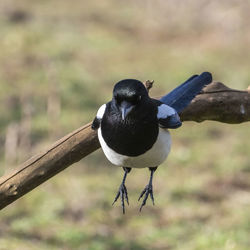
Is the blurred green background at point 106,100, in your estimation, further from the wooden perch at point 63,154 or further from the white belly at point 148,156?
the white belly at point 148,156

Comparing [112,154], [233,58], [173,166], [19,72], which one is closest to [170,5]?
[233,58]

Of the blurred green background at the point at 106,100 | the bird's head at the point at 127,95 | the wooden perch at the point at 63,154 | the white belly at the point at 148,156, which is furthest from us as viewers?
the blurred green background at the point at 106,100

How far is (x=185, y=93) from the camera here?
287cm

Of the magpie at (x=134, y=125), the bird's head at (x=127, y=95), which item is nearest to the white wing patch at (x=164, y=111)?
the magpie at (x=134, y=125)

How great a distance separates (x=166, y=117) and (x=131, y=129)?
8.2 inches

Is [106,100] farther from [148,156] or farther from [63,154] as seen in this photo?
[148,156]

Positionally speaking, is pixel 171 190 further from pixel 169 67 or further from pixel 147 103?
pixel 169 67

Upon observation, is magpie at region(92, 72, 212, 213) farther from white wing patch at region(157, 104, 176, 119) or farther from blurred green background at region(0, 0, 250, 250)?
blurred green background at region(0, 0, 250, 250)

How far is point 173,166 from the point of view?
19.3ft

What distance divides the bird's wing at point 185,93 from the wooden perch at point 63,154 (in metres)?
0.14

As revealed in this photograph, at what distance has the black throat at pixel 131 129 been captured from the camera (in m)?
2.37

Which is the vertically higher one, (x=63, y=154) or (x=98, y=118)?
(x=98, y=118)

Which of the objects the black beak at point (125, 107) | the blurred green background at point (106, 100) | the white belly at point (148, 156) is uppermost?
the black beak at point (125, 107)

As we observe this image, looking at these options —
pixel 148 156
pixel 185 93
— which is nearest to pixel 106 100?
pixel 185 93
